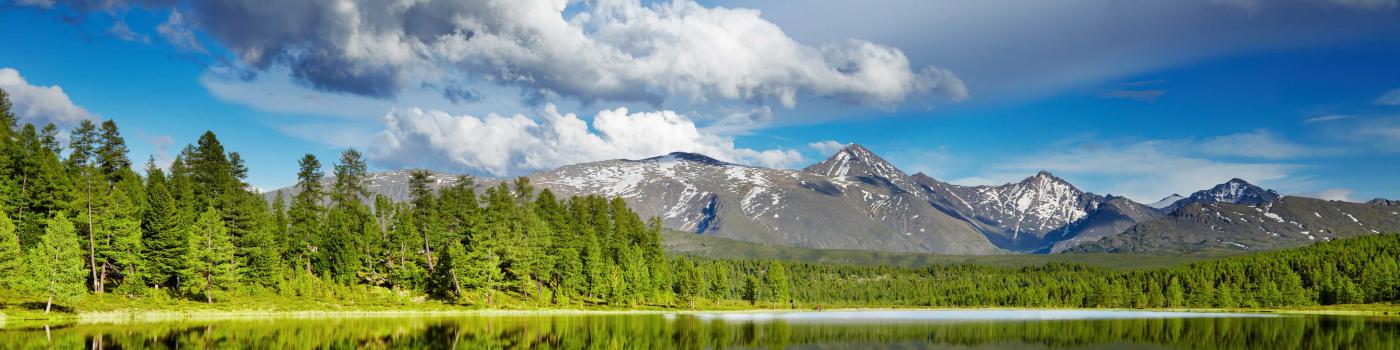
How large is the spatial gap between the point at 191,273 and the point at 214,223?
6940 mm

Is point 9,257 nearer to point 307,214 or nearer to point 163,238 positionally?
point 163,238

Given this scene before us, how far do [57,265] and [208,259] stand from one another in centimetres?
2371

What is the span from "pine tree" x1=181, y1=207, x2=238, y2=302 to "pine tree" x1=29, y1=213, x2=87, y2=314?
1683cm

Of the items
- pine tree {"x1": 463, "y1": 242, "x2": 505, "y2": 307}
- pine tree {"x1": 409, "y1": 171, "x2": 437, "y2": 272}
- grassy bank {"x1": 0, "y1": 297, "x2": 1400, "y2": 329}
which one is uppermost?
pine tree {"x1": 409, "y1": 171, "x2": 437, "y2": 272}

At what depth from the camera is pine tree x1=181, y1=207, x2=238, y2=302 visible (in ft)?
342

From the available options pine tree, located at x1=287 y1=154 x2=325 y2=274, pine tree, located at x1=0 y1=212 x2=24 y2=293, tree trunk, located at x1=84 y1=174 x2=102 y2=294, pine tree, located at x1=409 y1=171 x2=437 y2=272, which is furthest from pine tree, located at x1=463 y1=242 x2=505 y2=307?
pine tree, located at x1=0 y1=212 x2=24 y2=293

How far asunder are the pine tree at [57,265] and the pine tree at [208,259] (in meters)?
16.8

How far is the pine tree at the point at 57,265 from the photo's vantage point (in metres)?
82.1

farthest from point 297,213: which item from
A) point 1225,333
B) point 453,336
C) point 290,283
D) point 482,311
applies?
point 1225,333

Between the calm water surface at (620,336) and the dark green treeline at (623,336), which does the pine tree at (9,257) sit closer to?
the calm water surface at (620,336)

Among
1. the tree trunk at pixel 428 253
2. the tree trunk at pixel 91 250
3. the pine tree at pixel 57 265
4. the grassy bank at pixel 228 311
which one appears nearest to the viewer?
the pine tree at pixel 57 265

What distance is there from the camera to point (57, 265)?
272 feet

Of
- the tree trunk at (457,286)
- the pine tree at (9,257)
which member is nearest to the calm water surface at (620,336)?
the pine tree at (9,257)

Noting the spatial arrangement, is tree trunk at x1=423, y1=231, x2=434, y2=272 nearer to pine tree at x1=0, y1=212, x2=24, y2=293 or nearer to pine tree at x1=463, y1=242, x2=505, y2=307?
pine tree at x1=463, y1=242, x2=505, y2=307
